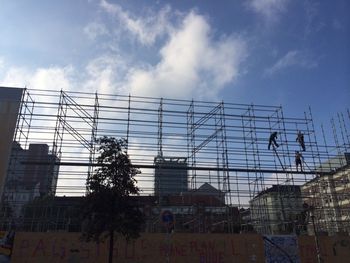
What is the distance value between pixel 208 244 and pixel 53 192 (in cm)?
841

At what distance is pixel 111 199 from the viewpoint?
12.3 metres

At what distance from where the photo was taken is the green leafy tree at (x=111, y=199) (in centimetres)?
1212

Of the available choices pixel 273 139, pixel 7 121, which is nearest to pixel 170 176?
pixel 273 139

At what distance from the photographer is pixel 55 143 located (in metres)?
18.8

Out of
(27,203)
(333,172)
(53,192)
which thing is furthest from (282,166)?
(27,203)

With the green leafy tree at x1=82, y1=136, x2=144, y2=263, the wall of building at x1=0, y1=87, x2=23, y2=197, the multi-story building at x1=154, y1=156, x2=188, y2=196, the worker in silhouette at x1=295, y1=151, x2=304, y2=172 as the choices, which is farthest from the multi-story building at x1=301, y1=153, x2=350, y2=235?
the wall of building at x1=0, y1=87, x2=23, y2=197

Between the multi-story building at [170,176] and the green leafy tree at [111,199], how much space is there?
229 inches

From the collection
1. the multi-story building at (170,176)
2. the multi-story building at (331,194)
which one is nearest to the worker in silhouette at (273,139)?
the multi-story building at (331,194)

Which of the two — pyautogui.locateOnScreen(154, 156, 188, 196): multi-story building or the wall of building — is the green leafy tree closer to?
pyautogui.locateOnScreen(154, 156, 188, 196): multi-story building

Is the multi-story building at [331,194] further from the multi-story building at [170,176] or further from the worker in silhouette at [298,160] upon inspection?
the multi-story building at [170,176]

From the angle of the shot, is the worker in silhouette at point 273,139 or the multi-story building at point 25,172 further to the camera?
the worker in silhouette at point 273,139

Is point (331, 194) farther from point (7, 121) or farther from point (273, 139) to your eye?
point (7, 121)

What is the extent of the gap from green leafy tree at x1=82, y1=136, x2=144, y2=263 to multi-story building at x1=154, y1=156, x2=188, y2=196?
5.81 meters

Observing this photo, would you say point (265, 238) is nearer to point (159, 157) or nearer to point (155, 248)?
point (155, 248)
